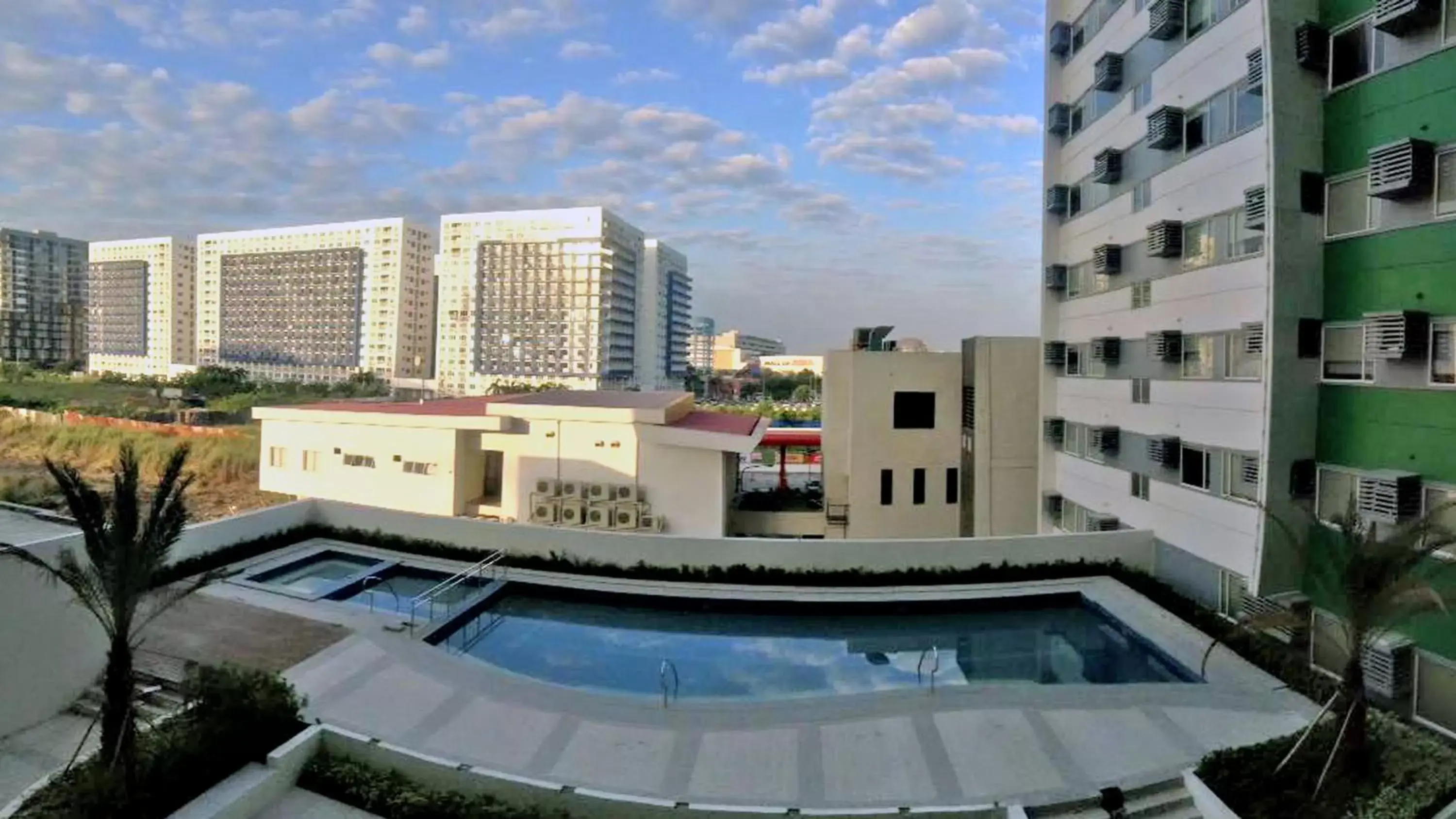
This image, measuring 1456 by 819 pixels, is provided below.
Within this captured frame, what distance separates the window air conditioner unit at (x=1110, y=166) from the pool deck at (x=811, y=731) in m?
9.43

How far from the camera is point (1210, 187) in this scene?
11609 millimetres

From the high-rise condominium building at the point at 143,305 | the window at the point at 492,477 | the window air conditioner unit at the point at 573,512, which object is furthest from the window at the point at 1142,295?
the high-rise condominium building at the point at 143,305

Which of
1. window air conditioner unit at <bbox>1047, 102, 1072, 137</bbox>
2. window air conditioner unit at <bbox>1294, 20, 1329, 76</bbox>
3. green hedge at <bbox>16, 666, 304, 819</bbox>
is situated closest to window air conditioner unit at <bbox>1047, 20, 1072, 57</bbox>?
window air conditioner unit at <bbox>1047, 102, 1072, 137</bbox>

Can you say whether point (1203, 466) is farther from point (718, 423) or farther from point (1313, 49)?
point (718, 423)

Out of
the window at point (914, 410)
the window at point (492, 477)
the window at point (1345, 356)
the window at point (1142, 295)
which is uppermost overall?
the window at point (1142, 295)

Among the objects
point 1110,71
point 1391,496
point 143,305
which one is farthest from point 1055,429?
point 143,305

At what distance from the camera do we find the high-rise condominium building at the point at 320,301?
3743 inches

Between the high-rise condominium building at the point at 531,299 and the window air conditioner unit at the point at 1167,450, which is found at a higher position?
the high-rise condominium building at the point at 531,299

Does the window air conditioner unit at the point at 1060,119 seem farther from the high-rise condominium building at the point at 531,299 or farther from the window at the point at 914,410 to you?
the high-rise condominium building at the point at 531,299

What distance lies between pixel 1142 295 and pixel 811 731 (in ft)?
34.6

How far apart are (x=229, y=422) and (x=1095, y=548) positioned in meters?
57.8

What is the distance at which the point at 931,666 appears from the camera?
9.81 m

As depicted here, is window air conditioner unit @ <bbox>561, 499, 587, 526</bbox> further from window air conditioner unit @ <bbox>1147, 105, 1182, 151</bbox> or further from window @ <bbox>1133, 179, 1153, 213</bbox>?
window air conditioner unit @ <bbox>1147, 105, 1182, 151</bbox>

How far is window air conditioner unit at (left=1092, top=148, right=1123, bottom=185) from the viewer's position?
1481 cm
